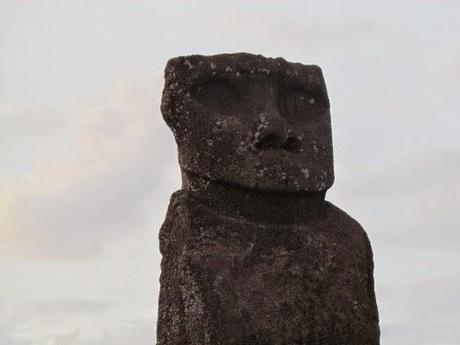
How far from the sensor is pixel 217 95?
1123 centimetres

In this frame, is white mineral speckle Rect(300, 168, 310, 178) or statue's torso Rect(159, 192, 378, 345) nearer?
statue's torso Rect(159, 192, 378, 345)

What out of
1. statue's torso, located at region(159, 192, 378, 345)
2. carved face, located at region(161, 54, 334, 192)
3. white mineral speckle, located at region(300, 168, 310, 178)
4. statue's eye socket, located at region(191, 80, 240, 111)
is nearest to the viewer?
statue's torso, located at region(159, 192, 378, 345)

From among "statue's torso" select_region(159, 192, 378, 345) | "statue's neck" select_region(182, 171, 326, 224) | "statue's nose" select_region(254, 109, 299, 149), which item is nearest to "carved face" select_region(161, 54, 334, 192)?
"statue's nose" select_region(254, 109, 299, 149)

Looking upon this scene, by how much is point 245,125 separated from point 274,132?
0.29 m

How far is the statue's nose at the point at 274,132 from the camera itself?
10906 millimetres

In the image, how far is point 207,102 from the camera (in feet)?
36.5

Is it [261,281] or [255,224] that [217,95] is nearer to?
[255,224]

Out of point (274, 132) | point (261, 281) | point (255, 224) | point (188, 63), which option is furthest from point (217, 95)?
point (261, 281)

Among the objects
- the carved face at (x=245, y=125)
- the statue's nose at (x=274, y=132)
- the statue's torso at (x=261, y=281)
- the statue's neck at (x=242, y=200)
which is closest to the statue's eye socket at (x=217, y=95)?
the carved face at (x=245, y=125)

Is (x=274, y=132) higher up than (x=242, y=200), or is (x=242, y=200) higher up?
(x=274, y=132)

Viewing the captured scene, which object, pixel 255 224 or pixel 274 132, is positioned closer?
pixel 255 224

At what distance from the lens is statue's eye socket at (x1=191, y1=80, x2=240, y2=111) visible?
11.1 meters

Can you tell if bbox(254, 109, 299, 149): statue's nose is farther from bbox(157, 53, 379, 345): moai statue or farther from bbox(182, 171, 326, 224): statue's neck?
bbox(182, 171, 326, 224): statue's neck

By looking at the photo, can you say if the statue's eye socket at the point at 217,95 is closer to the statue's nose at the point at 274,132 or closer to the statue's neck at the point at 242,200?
the statue's nose at the point at 274,132
